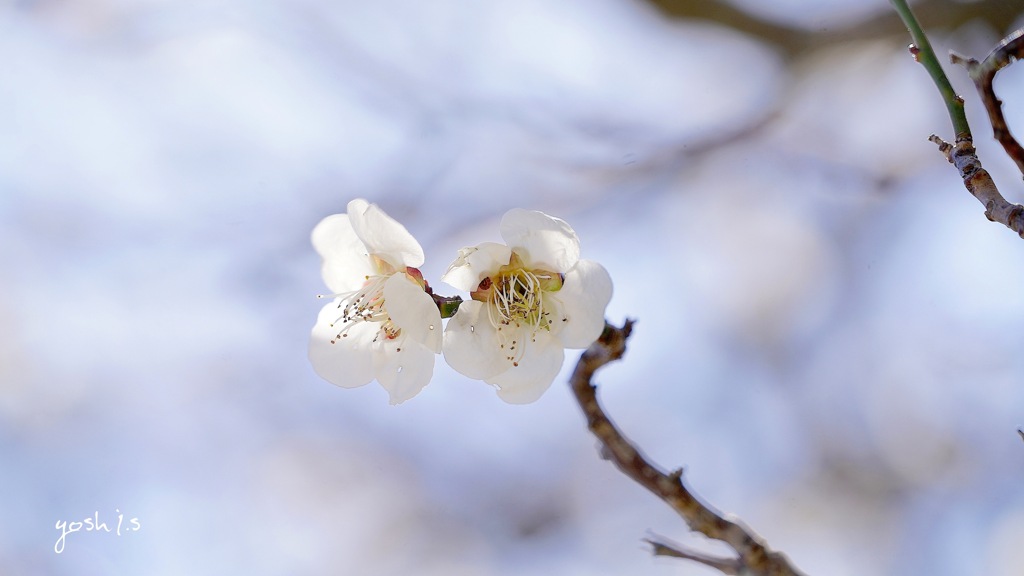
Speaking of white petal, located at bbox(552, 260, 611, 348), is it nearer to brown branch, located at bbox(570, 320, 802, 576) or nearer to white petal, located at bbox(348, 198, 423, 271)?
brown branch, located at bbox(570, 320, 802, 576)

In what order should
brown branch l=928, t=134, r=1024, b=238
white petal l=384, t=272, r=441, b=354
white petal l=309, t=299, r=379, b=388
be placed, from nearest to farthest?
brown branch l=928, t=134, r=1024, b=238
white petal l=384, t=272, r=441, b=354
white petal l=309, t=299, r=379, b=388

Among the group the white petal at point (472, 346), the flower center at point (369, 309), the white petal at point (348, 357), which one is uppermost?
the flower center at point (369, 309)

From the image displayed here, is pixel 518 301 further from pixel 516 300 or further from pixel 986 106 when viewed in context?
Result: pixel 986 106

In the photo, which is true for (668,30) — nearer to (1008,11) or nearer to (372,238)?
(1008,11)

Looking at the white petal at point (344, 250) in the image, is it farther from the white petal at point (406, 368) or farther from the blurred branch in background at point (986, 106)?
the blurred branch in background at point (986, 106)

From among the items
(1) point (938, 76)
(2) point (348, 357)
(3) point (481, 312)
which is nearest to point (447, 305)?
(3) point (481, 312)

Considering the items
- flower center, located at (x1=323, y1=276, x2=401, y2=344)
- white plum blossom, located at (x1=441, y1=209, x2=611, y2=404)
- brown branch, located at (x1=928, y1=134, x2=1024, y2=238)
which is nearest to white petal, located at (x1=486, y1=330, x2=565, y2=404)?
white plum blossom, located at (x1=441, y1=209, x2=611, y2=404)

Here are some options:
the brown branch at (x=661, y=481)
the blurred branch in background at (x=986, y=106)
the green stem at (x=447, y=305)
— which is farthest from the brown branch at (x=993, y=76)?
the green stem at (x=447, y=305)
